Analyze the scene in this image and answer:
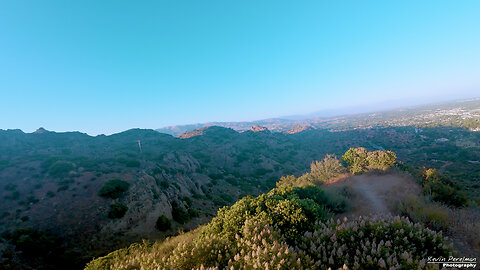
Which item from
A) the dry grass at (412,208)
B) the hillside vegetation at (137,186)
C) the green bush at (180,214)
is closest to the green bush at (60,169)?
the hillside vegetation at (137,186)

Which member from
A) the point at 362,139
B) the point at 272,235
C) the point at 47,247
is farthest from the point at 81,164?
the point at 362,139

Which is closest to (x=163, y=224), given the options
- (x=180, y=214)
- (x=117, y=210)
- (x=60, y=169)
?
(x=180, y=214)

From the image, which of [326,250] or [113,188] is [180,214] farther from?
[326,250]

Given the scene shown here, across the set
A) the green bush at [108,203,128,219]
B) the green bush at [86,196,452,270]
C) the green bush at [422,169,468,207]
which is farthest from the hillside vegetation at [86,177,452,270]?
the green bush at [108,203,128,219]

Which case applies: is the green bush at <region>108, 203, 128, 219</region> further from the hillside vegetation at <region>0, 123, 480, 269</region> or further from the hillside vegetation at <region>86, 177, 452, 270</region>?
the hillside vegetation at <region>86, 177, 452, 270</region>

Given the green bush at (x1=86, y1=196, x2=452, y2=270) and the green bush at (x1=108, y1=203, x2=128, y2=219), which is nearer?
the green bush at (x1=86, y1=196, x2=452, y2=270)

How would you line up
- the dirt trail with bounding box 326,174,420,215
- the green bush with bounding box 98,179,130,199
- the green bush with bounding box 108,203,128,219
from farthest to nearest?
the green bush with bounding box 98,179,130,199 < the green bush with bounding box 108,203,128,219 < the dirt trail with bounding box 326,174,420,215
